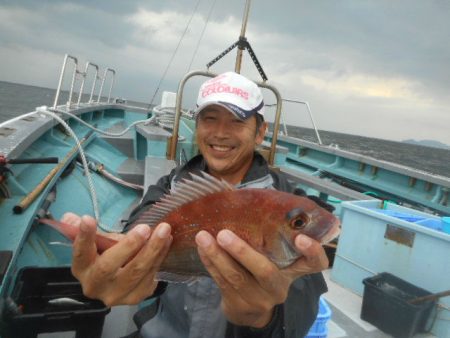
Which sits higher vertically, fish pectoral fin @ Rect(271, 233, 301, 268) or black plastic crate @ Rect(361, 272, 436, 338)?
fish pectoral fin @ Rect(271, 233, 301, 268)

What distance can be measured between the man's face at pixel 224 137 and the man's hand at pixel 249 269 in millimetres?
1007

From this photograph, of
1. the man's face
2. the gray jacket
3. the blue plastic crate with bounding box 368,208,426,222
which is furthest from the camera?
the blue plastic crate with bounding box 368,208,426,222

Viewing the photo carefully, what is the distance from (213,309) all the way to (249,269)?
30.6 inches

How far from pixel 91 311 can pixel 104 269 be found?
3.92ft

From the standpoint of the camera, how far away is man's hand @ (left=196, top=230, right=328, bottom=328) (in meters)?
1.35

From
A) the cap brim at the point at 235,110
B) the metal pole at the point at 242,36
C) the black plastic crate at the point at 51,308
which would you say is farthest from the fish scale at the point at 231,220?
the metal pole at the point at 242,36

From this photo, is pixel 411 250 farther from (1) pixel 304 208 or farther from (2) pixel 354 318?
(1) pixel 304 208

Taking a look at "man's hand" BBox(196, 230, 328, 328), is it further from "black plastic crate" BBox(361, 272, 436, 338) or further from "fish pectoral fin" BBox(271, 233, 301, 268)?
"black plastic crate" BBox(361, 272, 436, 338)

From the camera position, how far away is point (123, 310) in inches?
127

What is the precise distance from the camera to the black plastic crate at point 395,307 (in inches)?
123

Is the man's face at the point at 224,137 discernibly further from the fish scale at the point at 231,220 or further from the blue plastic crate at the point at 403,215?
the blue plastic crate at the point at 403,215

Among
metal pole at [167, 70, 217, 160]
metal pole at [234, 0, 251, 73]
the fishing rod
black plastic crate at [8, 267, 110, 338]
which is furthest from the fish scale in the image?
metal pole at [234, 0, 251, 73]

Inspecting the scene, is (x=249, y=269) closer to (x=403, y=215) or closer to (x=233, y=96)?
(x=233, y=96)

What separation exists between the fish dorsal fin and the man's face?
0.76 metres
